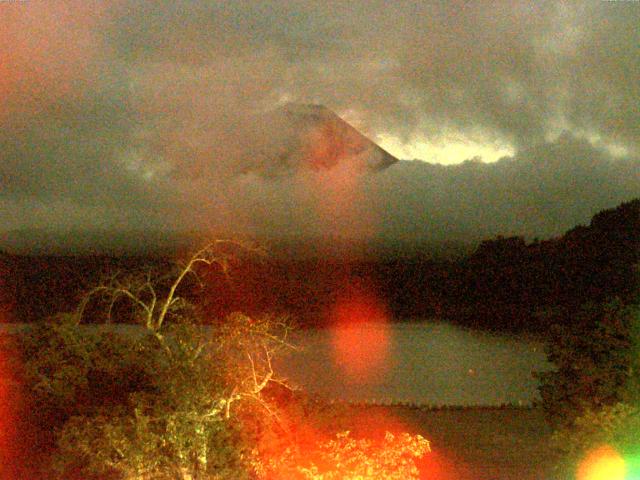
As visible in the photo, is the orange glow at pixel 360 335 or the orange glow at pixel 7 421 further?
the orange glow at pixel 360 335

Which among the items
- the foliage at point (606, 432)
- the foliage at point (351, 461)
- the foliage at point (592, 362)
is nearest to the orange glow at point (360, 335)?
the foliage at point (592, 362)

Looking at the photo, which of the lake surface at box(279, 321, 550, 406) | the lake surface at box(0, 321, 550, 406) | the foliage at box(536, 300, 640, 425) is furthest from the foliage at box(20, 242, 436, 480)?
the lake surface at box(279, 321, 550, 406)

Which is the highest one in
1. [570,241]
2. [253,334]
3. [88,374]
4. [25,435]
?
[570,241]

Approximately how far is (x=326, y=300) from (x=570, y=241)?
7998 millimetres

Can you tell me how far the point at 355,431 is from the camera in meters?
9.16

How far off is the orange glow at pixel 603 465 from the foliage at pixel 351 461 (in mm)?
1753

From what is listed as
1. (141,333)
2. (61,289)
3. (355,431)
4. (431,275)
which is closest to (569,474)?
(355,431)

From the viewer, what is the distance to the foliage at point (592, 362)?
23.9 ft

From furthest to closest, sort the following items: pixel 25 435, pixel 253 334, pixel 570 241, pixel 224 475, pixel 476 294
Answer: pixel 476 294 → pixel 570 241 → pixel 25 435 → pixel 253 334 → pixel 224 475

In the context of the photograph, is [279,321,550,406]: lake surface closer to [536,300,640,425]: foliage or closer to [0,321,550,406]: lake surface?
[0,321,550,406]: lake surface

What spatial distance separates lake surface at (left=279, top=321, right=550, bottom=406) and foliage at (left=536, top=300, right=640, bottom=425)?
134 inches

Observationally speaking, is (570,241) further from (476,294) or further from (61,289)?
(61,289)

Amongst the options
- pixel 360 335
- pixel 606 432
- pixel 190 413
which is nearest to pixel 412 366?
pixel 360 335

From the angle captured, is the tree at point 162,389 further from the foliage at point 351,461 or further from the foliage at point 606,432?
the foliage at point 606,432
